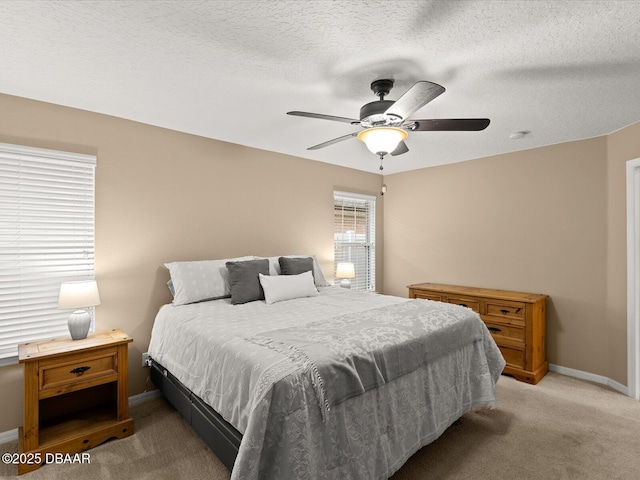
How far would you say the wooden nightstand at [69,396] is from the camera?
2115 mm

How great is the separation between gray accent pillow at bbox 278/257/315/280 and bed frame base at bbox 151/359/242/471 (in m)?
1.42

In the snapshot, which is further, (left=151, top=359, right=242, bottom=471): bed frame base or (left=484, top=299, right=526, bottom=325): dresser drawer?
(left=484, top=299, right=526, bottom=325): dresser drawer

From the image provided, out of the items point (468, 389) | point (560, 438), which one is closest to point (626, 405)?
point (560, 438)

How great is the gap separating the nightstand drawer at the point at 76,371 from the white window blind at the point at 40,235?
0.57 metres

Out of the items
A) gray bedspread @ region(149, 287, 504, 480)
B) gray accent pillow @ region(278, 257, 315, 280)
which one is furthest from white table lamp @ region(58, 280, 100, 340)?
gray accent pillow @ region(278, 257, 315, 280)

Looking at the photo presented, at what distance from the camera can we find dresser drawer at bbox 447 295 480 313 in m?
3.81

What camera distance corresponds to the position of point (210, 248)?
11.7 feet

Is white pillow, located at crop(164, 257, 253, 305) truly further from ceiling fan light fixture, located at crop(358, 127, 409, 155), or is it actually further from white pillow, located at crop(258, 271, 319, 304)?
ceiling fan light fixture, located at crop(358, 127, 409, 155)

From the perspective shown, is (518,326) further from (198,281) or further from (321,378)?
(198,281)

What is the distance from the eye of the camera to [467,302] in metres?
3.89

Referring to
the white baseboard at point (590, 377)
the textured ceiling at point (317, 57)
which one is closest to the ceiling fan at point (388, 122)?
the textured ceiling at point (317, 57)

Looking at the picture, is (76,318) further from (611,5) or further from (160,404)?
(611,5)

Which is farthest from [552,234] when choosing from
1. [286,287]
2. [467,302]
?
[286,287]

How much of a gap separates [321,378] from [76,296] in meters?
1.96
